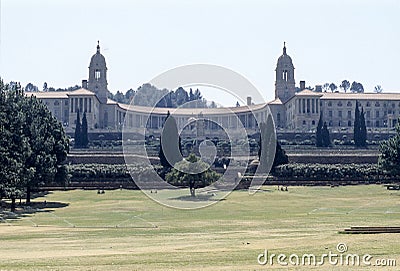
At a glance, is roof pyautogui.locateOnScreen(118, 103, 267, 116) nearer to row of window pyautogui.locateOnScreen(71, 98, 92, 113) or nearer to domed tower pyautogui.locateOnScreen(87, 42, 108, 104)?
domed tower pyautogui.locateOnScreen(87, 42, 108, 104)

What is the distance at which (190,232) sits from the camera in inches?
1048

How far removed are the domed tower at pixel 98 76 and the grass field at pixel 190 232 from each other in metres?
72.9

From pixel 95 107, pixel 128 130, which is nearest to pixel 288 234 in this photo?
pixel 128 130

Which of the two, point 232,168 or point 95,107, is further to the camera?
point 95,107

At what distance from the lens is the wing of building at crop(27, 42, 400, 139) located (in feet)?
361

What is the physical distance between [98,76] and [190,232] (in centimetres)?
9881

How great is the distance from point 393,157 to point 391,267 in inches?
1642

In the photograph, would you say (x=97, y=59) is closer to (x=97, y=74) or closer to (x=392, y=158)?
(x=97, y=74)

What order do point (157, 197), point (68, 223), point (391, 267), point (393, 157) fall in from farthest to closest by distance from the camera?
point (393, 157) → point (157, 197) → point (68, 223) → point (391, 267)

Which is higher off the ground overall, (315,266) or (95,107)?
(95,107)

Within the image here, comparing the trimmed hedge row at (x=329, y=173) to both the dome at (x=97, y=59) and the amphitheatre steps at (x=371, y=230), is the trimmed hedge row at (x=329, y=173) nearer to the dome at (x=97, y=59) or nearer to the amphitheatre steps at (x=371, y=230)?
the amphitheatre steps at (x=371, y=230)

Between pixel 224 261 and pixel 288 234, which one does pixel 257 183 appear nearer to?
pixel 288 234

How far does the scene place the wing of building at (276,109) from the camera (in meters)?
110

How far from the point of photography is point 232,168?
67.8 metres
